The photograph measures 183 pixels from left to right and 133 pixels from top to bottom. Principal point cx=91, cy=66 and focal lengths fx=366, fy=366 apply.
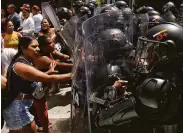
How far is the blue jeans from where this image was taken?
4.14m

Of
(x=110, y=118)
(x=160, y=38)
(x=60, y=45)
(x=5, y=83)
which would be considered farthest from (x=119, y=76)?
(x=60, y=45)

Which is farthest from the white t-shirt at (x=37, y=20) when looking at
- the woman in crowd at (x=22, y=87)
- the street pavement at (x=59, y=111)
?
the woman in crowd at (x=22, y=87)

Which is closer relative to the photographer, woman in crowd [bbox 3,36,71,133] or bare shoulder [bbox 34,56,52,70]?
woman in crowd [bbox 3,36,71,133]

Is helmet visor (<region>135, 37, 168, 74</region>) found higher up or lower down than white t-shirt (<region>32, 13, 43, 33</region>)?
higher up

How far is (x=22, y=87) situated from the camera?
4.14 meters

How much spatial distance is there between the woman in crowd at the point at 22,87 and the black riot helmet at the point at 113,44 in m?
0.82

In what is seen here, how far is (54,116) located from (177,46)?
3.41 metres

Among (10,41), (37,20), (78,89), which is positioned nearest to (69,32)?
(10,41)

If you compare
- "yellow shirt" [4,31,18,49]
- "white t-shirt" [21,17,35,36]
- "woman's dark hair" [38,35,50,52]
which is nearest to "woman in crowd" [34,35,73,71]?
"woman's dark hair" [38,35,50,52]

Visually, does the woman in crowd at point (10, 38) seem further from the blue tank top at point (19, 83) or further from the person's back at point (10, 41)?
the blue tank top at point (19, 83)

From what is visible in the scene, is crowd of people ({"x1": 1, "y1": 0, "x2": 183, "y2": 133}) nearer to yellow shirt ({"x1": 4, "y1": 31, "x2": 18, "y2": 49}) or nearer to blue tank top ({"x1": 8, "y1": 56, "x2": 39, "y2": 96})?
blue tank top ({"x1": 8, "y1": 56, "x2": 39, "y2": 96})

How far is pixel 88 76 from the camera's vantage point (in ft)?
13.5

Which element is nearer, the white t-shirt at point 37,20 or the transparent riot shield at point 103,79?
the transparent riot shield at point 103,79

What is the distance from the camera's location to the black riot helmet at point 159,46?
3.67 meters
